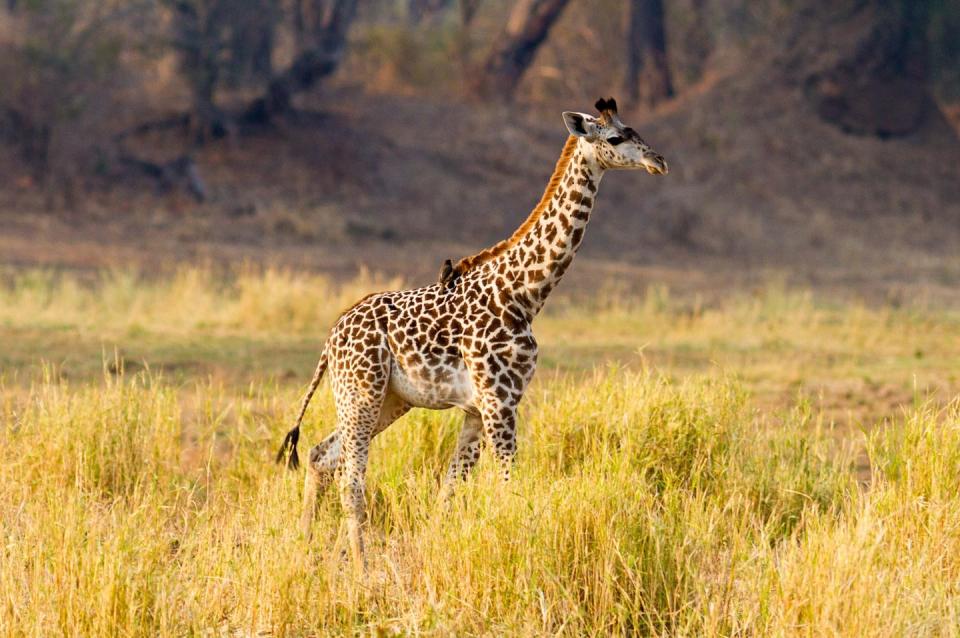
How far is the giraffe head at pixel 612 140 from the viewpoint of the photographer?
5.72 m

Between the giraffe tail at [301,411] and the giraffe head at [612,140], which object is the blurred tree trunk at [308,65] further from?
the giraffe head at [612,140]

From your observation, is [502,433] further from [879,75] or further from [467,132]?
[879,75]

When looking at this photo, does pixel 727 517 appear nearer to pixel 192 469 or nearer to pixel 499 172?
pixel 192 469

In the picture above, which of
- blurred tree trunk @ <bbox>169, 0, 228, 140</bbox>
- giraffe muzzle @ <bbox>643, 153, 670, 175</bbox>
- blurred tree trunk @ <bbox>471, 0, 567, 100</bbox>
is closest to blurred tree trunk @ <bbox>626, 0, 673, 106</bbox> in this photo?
blurred tree trunk @ <bbox>471, 0, 567, 100</bbox>

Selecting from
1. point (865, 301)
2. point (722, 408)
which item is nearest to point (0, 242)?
point (865, 301)

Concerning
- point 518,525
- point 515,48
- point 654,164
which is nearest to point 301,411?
point 518,525

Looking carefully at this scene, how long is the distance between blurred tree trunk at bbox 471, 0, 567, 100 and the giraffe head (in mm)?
→ 24247

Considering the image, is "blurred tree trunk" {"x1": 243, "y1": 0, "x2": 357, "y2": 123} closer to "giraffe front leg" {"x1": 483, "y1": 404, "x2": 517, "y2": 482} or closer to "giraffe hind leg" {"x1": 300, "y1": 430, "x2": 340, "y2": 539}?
"giraffe hind leg" {"x1": 300, "y1": 430, "x2": 340, "y2": 539}

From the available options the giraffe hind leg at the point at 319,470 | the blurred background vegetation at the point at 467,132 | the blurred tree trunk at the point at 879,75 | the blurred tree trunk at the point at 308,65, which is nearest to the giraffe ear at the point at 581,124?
the giraffe hind leg at the point at 319,470

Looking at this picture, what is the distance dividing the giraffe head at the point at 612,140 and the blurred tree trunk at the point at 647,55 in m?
25.0

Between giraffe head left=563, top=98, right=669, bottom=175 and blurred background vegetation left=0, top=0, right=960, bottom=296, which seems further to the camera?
blurred background vegetation left=0, top=0, right=960, bottom=296

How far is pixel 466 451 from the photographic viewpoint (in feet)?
20.1

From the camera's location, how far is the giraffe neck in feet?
19.2

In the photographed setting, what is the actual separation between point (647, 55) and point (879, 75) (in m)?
5.08
